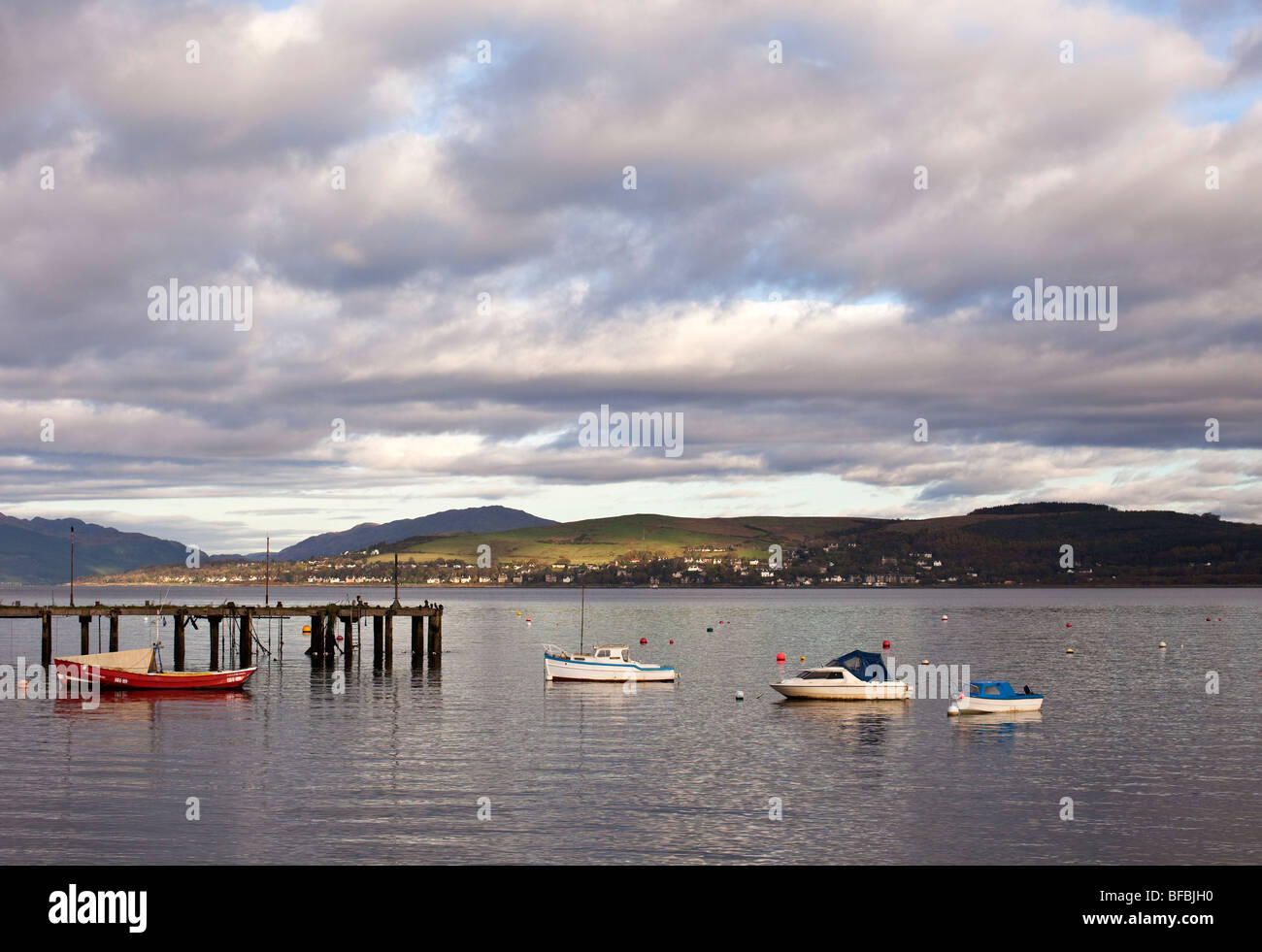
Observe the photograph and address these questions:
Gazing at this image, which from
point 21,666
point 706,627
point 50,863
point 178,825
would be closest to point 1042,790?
point 178,825

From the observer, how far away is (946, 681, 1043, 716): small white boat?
6919 cm

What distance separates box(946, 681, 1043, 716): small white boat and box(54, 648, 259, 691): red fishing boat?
48.6 meters

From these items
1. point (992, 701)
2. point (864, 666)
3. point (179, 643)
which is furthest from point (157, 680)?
point (992, 701)

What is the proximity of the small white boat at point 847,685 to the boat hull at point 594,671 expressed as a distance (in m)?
13.8

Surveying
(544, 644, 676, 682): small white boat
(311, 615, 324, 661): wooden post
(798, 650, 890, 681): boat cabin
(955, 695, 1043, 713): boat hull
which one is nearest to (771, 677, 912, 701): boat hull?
(798, 650, 890, 681): boat cabin

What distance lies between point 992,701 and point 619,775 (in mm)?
31016

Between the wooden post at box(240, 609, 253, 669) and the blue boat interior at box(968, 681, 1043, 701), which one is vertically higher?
the wooden post at box(240, 609, 253, 669)

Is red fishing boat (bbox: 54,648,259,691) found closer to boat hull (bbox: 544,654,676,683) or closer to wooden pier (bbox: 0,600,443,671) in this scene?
wooden pier (bbox: 0,600,443,671)

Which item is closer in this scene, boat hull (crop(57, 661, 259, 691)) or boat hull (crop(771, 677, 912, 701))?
boat hull (crop(771, 677, 912, 701))

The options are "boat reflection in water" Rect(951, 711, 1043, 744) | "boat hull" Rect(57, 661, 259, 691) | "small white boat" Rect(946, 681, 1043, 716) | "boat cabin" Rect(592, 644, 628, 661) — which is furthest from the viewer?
"boat cabin" Rect(592, 644, 628, 661)

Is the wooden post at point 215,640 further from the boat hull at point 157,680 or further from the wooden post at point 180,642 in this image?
the boat hull at point 157,680

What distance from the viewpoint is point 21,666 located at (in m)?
104

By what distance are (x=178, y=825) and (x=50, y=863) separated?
17.2 feet
